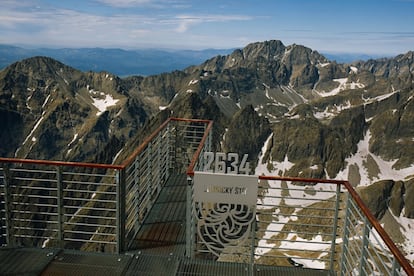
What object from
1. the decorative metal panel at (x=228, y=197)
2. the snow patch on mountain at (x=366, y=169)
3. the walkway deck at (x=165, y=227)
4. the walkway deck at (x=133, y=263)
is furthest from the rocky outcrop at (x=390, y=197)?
the decorative metal panel at (x=228, y=197)

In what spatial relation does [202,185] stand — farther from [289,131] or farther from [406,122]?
[406,122]

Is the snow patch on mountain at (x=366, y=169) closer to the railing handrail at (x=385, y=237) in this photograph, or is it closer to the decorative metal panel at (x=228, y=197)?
the decorative metal panel at (x=228, y=197)

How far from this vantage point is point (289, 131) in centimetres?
17900

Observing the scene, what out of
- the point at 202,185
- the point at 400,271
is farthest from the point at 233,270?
the point at 400,271

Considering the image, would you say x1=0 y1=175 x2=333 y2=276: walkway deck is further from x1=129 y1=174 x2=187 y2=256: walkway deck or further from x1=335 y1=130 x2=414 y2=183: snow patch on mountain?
x1=335 y1=130 x2=414 y2=183: snow patch on mountain

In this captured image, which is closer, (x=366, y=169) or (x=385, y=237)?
(x=385, y=237)

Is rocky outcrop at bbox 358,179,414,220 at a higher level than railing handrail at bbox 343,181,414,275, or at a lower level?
lower

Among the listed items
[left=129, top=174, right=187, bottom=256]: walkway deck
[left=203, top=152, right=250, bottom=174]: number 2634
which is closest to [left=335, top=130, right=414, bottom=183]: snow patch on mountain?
[left=129, top=174, right=187, bottom=256]: walkway deck

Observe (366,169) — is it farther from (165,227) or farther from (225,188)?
(225,188)

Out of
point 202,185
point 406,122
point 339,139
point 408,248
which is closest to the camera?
point 202,185

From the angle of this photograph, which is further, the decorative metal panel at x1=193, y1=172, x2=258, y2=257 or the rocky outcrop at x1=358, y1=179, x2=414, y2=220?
the rocky outcrop at x1=358, y1=179, x2=414, y2=220

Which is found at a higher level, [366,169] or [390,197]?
[390,197]

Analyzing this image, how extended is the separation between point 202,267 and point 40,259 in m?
3.13

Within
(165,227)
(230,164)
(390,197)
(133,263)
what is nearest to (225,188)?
(230,164)
